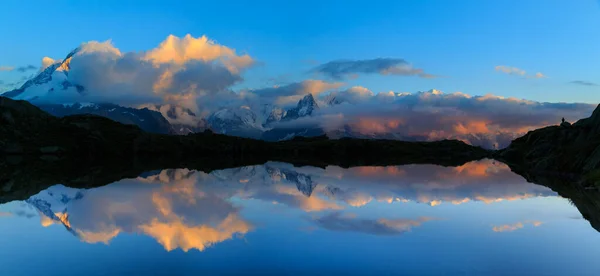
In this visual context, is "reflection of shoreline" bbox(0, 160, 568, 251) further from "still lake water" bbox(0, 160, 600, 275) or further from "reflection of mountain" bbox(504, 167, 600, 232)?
"reflection of mountain" bbox(504, 167, 600, 232)

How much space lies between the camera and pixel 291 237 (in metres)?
25.3

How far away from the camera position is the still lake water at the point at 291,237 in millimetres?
19297

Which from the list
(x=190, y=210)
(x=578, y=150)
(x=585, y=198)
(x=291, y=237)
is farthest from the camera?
(x=578, y=150)

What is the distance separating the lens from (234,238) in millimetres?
24891

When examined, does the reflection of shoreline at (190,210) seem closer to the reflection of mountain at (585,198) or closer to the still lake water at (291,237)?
the still lake water at (291,237)

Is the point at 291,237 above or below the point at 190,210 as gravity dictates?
above

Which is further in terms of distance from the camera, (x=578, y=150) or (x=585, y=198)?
(x=578, y=150)

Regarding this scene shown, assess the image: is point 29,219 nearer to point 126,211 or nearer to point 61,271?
point 126,211

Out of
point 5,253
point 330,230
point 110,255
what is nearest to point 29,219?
point 5,253

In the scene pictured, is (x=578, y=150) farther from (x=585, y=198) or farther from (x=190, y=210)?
(x=190, y=210)

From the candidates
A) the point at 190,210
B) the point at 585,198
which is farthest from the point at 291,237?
the point at 585,198

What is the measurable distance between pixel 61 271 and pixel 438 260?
16745 mm

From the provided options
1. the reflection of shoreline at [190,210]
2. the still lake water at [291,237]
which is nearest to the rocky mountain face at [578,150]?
the reflection of shoreline at [190,210]

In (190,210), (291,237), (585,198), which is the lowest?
(190,210)
